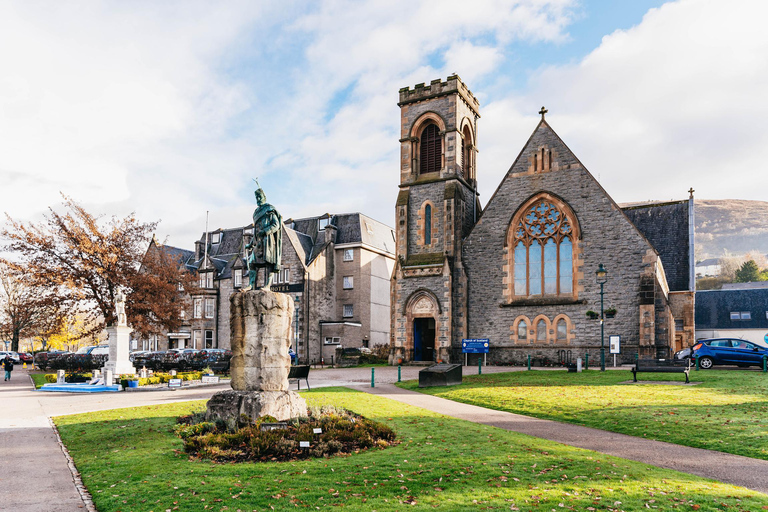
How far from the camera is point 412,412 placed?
15.4 meters

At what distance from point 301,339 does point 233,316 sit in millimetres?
36159

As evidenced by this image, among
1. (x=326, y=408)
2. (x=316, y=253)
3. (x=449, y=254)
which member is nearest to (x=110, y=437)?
(x=326, y=408)

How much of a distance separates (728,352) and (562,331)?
8.94m

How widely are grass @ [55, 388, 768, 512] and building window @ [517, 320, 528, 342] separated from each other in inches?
936

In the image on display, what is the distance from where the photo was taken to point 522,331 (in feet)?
114

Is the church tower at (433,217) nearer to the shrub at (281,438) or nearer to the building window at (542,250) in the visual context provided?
the building window at (542,250)

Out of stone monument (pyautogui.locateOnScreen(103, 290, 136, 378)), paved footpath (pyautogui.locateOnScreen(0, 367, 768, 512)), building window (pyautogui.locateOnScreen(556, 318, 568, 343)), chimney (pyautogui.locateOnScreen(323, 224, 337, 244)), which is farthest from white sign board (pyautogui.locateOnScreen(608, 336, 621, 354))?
chimney (pyautogui.locateOnScreen(323, 224, 337, 244))

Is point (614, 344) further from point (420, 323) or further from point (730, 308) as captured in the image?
point (730, 308)

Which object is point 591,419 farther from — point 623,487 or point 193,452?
point 193,452

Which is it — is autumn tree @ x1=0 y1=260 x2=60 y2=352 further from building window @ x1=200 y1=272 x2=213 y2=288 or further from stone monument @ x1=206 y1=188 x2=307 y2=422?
stone monument @ x1=206 y1=188 x2=307 y2=422

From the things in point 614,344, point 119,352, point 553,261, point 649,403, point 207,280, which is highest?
point 553,261

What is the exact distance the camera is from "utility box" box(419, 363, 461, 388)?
22.8 meters

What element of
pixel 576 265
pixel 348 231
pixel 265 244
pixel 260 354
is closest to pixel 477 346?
pixel 576 265

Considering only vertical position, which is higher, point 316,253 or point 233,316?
point 316,253
